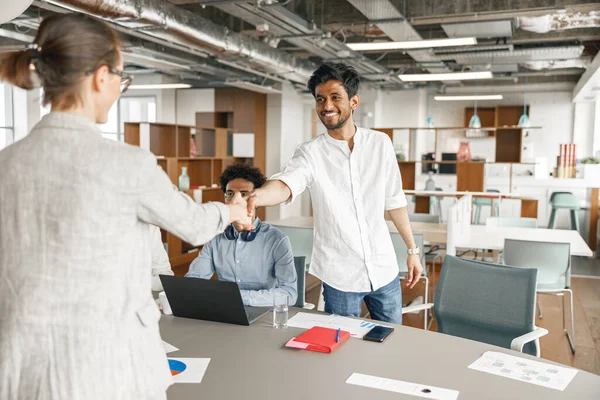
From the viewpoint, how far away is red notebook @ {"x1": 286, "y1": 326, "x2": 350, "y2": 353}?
1921mm

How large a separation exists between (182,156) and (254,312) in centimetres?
685

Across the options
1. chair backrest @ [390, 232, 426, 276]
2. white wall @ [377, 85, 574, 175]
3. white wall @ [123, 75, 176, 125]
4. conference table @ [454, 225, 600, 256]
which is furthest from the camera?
white wall @ [377, 85, 574, 175]

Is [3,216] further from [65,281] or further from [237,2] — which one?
[237,2]

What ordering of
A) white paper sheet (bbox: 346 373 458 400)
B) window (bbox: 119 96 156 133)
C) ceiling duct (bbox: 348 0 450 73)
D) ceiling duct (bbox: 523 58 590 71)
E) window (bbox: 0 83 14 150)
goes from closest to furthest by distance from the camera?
white paper sheet (bbox: 346 373 458 400), ceiling duct (bbox: 348 0 450 73), ceiling duct (bbox: 523 58 590 71), window (bbox: 0 83 14 150), window (bbox: 119 96 156 133)

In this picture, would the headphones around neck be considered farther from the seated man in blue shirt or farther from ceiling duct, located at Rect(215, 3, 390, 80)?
ceiling duct, located at Rect(215, 3, 390, 80)

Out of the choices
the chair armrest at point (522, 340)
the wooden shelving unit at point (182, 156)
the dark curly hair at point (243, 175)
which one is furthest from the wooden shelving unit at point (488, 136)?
the chair armrest at point (522, 340)

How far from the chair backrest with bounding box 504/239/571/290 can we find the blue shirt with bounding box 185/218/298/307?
228cm

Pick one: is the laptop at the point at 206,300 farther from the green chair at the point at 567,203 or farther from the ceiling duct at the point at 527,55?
the green chair at the point at 567,203

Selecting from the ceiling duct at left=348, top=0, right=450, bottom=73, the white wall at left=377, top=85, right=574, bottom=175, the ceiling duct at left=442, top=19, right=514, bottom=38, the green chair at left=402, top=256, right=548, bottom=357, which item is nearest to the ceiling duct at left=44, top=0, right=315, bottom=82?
the ceiling duct at left=348, top=0, right=450, bottom=73

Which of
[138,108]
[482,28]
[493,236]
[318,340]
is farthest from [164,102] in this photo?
[318,340]

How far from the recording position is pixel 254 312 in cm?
233

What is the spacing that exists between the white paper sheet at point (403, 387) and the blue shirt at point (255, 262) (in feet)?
3.41

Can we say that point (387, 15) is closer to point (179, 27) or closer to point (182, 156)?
point (179, 27)

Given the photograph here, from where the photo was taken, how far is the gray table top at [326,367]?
1.60m
